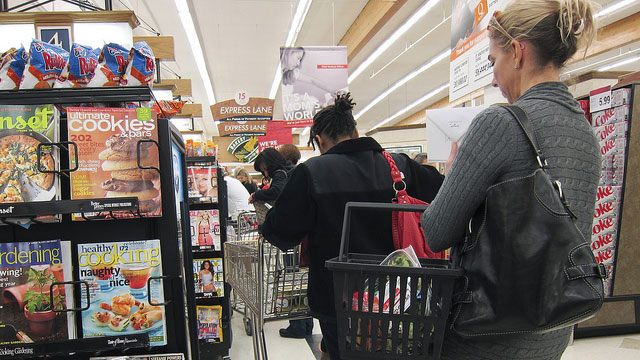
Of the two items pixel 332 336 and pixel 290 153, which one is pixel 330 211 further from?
pixel 290 153

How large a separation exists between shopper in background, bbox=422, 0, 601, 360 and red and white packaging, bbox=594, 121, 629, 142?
273cm

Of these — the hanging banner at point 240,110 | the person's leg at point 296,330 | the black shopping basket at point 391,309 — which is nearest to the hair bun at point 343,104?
the black shopping basket at point 391,309

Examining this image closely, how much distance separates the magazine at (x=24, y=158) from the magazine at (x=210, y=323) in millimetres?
2395

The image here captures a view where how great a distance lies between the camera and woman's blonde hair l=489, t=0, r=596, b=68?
3.18ft

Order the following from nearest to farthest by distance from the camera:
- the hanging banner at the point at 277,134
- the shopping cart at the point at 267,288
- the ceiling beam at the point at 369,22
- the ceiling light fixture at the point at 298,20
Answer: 1. the shopping cart at the point at 267,288
2. the ceiling beam at the point at 369,22
3. the ceiling light fixture at the point at 298,20
4. the hanging banner at the point at 277,134

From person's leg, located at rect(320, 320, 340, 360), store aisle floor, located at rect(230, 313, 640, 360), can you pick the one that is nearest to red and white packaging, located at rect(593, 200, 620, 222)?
store aisle floor, located at rect(230, 313, 640, 360)

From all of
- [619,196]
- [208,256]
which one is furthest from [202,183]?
[619,196]

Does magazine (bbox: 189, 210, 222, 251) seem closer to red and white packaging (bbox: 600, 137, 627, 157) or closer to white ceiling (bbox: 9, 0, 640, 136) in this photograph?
red and white packaging (bbox: 600, 137, 627, 157)

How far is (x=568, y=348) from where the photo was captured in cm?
354

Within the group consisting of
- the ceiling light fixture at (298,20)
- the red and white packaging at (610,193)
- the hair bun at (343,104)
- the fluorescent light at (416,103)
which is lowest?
the red and white packaging at (610,193)

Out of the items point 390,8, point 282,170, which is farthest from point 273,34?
point 282,170

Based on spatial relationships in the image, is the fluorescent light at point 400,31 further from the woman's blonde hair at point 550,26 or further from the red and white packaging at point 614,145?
the woman's blonde hair at point 550,26

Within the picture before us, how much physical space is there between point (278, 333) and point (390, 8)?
592 centimetres

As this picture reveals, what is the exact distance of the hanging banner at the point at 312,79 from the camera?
5.88 m
